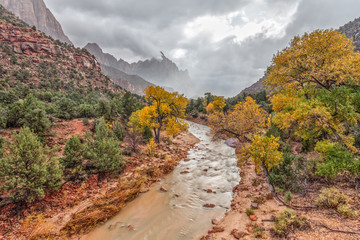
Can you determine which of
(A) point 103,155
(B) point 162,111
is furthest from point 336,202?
(B) point 162,111

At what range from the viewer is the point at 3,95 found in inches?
739

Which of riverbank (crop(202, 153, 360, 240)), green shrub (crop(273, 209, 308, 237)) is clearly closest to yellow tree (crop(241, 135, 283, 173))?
riverbank (crop(202, 153, 360, 240))

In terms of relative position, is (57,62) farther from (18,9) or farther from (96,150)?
(18,9)

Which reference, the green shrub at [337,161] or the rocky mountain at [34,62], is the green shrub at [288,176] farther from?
the rocky mountain at [34,62]

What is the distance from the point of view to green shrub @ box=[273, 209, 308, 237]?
5457mm

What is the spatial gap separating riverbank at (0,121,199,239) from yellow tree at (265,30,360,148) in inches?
399

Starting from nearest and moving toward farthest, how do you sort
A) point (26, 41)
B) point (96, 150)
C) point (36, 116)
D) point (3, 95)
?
point (96, 150), point (36, 116), point (3, 95), point (26, 41)

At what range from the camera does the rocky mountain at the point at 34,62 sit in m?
34.7

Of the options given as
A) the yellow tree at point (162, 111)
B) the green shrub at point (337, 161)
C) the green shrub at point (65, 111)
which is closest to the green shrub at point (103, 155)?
the yellow tree at point (162, 111)

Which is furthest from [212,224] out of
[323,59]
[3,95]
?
[3,95]

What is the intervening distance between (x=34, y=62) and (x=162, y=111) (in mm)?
48658

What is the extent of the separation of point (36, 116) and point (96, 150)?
22.8 ft

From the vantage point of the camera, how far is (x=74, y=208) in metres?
7.84

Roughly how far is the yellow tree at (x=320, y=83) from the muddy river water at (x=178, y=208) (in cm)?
628
